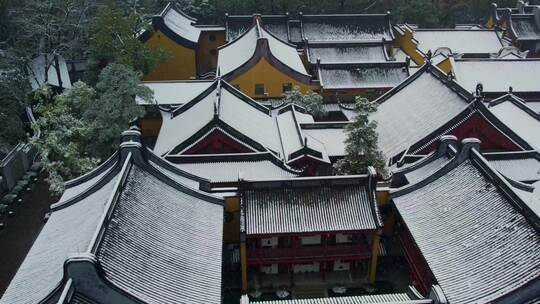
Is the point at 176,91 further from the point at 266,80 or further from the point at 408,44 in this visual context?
the point at 408,44

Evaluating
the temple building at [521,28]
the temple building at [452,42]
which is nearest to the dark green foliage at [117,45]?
the temple building at [452,42]

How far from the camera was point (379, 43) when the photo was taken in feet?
180

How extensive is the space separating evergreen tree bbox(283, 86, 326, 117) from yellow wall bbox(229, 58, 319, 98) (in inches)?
136

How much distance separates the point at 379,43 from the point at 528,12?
26.4 metres

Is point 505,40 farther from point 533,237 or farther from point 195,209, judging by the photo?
point 195,209

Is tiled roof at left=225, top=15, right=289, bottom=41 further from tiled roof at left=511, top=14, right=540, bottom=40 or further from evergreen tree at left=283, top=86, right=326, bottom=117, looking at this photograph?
tiled roof at left=511, top=14, right=540, bottom=40

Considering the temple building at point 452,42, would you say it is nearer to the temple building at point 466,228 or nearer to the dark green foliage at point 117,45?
the dark green foliage at point 117,45

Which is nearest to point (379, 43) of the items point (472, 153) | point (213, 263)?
point (472, 153)

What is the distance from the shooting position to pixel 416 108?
123 ft

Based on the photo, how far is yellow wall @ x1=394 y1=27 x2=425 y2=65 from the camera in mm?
56719

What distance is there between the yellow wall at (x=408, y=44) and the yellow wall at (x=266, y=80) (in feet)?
51.8

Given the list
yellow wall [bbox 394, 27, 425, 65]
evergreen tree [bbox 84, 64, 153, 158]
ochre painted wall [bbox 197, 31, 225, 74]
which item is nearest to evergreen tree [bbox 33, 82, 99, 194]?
evergreen tree [bbox 84, 64, 153, 158]

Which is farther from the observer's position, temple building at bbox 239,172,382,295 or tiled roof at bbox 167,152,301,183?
tiled roof at bbox 167,152,301,183

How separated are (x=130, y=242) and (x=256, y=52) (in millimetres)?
29224
